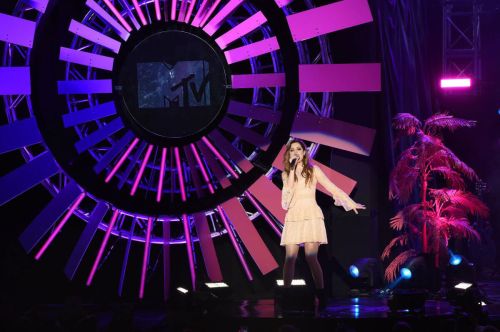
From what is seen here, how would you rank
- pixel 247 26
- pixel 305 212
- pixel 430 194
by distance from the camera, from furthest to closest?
pixel 430 194
pixel 247 26
pixel 305 212

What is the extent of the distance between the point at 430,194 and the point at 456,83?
1.64 m

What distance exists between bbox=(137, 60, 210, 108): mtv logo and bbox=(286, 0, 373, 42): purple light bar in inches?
40.0

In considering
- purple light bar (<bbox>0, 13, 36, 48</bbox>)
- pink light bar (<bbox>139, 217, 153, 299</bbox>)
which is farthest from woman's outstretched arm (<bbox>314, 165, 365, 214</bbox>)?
purple light bar (<bbox>0, 13, 36, 48</bbox>)

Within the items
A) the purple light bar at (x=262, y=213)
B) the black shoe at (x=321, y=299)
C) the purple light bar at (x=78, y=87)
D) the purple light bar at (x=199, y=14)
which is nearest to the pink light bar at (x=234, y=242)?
the purple light bar at (x=262, y=213)

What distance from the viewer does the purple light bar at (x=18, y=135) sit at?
7.54 m

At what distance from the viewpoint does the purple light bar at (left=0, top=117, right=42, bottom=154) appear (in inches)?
297

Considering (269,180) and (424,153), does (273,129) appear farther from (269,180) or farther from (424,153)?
(424,153)

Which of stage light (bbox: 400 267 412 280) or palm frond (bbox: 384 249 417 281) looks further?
palm frond (bbox: 384 249 417 281)

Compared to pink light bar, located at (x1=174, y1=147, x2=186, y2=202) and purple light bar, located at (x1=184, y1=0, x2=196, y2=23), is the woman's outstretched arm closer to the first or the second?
pink light bar, located at (x1=174, y1=147, x2=186, y2=202)

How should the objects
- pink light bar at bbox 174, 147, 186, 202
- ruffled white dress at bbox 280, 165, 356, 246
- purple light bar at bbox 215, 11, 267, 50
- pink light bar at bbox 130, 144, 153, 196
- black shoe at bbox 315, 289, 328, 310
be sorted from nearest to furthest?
black shoe at bbox 315, 289, 328, 310, ruffled white dress at bbox 280, 165, 356, 246, purple light bar at bbox 215, 11, 267, 50, pink light bar at bbox 130, 144, 153, 196, pink light bar at bbox 174, 147, 186, 202

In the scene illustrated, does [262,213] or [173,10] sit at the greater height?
[173,10]

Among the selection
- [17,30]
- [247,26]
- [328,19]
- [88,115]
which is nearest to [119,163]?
[88,115]

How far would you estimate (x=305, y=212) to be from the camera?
266 inches

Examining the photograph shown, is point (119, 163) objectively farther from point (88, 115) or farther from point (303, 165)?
point (303, 165)
